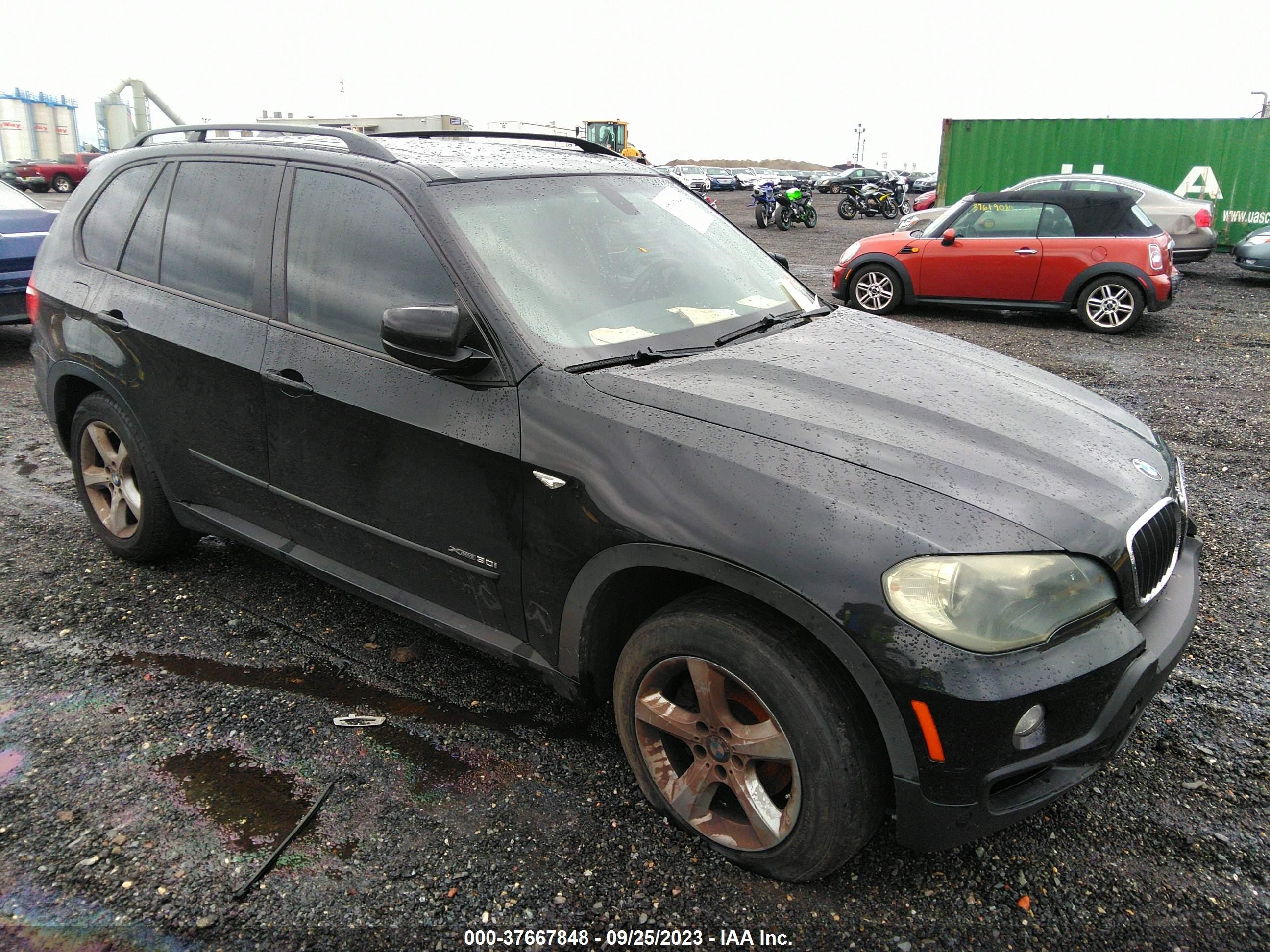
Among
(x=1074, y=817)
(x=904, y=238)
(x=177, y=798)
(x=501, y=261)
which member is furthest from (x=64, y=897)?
(x=904, y=238)

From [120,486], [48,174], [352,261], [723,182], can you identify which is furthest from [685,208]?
[723,182]

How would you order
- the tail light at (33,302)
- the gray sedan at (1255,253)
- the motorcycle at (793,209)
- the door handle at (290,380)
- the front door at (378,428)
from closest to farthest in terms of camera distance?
1. the front door at (378,428)
2. the door handle at (290,380)
3. the tail light at (33,302)
4. the gray sedan at (1255,253)
5. the motorcycle at (793,209)

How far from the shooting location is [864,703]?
6.79ft

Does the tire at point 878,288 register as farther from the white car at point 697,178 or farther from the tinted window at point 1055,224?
the white car at point 697,178

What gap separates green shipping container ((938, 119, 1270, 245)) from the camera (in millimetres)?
17516

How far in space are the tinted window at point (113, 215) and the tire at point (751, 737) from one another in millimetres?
2905

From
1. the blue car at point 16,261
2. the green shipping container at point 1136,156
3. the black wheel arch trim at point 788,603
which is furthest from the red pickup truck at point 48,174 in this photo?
the black wheel arch trim at point 788,603

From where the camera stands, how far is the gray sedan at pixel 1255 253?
13.5 meters

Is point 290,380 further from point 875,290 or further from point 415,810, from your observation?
point 875,290

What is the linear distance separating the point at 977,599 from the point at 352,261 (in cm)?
216

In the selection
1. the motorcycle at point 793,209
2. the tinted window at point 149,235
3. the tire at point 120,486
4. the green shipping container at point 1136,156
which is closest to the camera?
the tinted window at point 149,235

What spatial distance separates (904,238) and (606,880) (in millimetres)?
10253

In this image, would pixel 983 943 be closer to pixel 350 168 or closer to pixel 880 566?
pixel 880 566

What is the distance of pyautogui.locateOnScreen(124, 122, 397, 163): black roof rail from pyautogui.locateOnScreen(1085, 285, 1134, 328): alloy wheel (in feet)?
30.1
